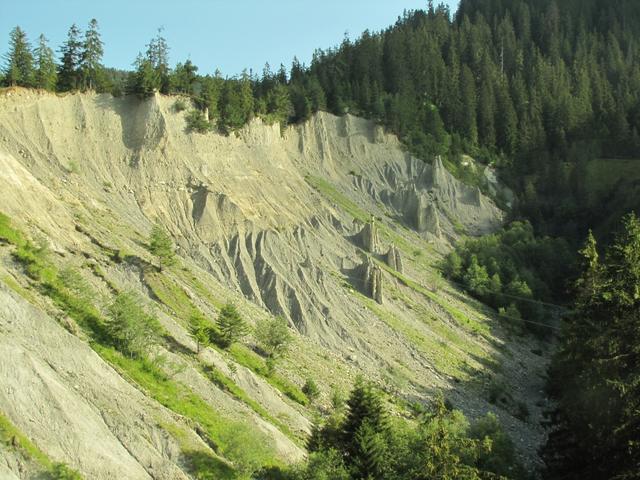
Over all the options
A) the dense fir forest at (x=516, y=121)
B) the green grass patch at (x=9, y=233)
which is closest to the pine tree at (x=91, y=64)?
the dense fir forest at (x=516, y=121)

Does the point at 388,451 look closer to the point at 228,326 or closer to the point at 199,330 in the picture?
the point at 199,330

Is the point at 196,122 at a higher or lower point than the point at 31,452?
higher

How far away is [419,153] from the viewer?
89.4 m

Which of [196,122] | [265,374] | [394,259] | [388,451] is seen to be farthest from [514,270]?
[388,451]

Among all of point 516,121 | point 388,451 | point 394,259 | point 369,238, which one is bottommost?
point 388,451

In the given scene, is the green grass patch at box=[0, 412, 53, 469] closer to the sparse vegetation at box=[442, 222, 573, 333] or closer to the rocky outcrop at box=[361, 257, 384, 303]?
the rocky outcrop at box=[361, 257, 384, 303]

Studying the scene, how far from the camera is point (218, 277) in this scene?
4891cm

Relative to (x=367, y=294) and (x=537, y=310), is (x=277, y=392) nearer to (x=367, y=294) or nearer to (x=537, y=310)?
(x=367, y=294)

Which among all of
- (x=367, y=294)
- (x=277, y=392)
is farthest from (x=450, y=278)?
(x=277, y=392)

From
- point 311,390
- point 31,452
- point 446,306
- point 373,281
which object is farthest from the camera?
point 446,306

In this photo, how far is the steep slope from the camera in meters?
26.2

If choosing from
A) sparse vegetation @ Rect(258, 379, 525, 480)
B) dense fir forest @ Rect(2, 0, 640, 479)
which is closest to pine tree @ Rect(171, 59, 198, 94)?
dense fir forest @ Rect(2, 0, 640, 479)

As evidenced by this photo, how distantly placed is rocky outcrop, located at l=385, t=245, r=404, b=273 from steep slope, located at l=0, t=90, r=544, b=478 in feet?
0.45

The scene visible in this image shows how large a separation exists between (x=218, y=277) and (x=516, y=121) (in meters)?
70.3
